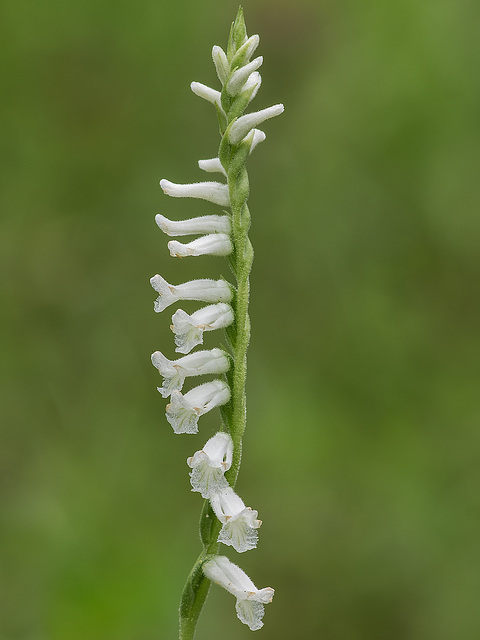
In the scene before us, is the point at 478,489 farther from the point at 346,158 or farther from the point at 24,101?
the point at 24,101

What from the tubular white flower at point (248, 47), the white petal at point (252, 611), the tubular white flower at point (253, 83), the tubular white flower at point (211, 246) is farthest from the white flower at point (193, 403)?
the tubular white flower at point (248, 47)

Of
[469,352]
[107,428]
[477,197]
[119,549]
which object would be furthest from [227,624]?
[477,197]

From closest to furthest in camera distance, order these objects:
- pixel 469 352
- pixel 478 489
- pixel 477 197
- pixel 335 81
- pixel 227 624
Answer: pixel 227 624 → pixel 478 489 → pixel 469 352 → pixel 477 197 → pixel 335 81

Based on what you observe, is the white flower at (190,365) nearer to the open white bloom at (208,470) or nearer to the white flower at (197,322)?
the white flower at (197,322)

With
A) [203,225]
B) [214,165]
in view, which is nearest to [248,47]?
[214,165]

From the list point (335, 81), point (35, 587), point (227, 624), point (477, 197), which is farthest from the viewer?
point (335, 81)

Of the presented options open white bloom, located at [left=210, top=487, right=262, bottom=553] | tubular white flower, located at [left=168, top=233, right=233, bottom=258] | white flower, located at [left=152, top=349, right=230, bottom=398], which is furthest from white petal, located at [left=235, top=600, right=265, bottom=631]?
tubular white flower, located at [left=168, top=233, right=233, bottom=258]

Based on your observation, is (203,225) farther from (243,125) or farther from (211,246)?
(243,125)
